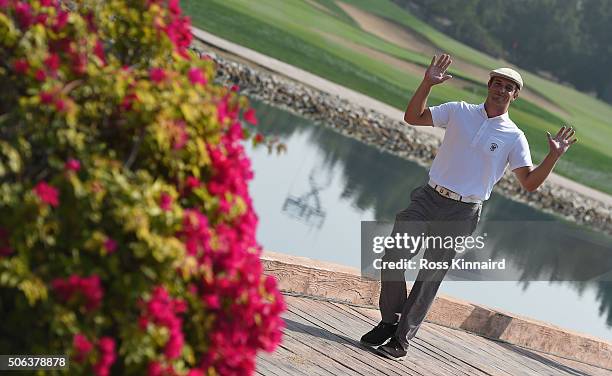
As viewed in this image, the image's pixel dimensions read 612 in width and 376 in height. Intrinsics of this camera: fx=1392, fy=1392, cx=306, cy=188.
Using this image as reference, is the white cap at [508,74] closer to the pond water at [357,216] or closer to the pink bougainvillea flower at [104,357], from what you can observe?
the pond water at [357,216]

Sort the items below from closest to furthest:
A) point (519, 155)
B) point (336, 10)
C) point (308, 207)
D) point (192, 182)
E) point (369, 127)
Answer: point (192, 182) → point (519, 155) → point (308, 207) → point (369, 127) → point (336, 10)

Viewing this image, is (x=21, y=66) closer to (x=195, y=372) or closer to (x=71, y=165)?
(x=71, y=165)

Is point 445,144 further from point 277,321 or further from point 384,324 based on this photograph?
point 277,321

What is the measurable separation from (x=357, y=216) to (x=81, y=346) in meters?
14.0

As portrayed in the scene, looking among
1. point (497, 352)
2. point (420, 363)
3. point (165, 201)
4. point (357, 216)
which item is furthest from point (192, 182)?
point (357, 216)

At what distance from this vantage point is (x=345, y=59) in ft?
148

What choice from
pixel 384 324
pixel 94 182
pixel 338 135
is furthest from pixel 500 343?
pixel 338 135

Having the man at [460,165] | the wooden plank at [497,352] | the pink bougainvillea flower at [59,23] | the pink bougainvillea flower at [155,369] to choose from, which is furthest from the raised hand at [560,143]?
the pink bougainvillea flower at [155,369]

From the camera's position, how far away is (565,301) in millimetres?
16609

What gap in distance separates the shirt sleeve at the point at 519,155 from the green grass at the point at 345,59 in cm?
2993

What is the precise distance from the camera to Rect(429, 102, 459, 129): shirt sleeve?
7.86 m

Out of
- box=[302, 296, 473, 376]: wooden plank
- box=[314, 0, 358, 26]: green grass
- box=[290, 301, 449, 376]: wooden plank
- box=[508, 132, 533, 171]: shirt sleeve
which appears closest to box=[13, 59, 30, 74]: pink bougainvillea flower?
box=[508, 132, 533, 171]: shirt sleeve

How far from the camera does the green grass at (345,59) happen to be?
129ft

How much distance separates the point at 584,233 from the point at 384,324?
19386mm
